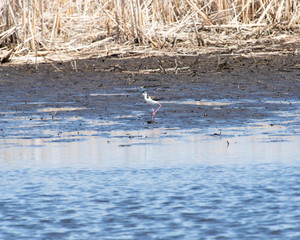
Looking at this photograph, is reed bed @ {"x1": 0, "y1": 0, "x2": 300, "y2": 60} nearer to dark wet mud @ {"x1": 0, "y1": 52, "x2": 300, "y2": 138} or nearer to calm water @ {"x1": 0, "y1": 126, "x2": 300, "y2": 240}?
dark wet mud @ {"x1": 0, "y1": 52, "x2": 300, "y2": 138}

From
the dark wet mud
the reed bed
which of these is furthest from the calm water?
the reed bed

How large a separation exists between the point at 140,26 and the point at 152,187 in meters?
11.1

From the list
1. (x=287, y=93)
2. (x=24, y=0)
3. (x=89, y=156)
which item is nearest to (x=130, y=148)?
(x=89, y=156)

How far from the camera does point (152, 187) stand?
21.1ft

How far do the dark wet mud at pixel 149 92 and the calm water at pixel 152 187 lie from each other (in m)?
0.91

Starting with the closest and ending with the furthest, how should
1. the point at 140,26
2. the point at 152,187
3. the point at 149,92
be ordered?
the point at 152,187, the point at 149,92, the point at 140,26

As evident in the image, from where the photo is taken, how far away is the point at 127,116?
10.8 meters

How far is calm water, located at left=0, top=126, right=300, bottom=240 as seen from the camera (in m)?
5.13

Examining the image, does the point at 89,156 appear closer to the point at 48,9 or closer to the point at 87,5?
the point at 48,9

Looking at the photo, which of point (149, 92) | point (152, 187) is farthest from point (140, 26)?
point (152, 187)

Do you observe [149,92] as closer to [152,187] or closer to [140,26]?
[140,26]

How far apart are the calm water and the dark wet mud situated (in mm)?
907

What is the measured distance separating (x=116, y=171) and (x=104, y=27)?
12.5m

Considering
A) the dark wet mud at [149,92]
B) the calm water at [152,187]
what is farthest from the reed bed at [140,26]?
the calm water at [152,187]
